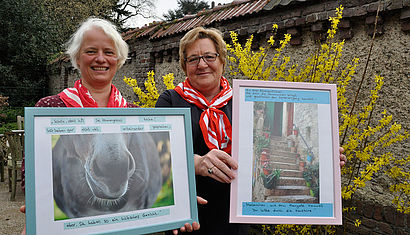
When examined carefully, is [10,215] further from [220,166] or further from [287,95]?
[287,95]

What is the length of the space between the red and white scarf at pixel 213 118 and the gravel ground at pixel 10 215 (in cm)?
406

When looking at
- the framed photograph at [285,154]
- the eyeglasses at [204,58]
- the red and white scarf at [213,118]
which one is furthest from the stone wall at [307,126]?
the eyeglasses at [204,58]

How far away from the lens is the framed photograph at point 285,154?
153 cm

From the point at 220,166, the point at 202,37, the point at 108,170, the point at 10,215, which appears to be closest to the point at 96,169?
the point at 108,170

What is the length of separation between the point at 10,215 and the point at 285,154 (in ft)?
17.5

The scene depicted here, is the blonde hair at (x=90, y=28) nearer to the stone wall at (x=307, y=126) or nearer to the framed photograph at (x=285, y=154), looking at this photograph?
the framed photograph at (x=285, y=154)

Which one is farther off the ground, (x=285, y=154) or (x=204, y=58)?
(x=204, y=58)

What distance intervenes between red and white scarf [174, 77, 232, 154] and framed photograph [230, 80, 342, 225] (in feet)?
1.18

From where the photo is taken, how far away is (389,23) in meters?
2.97

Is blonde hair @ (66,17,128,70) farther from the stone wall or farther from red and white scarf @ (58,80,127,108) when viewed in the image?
the stone wall

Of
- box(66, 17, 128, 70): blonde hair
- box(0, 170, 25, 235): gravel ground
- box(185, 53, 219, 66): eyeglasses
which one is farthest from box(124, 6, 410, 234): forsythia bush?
box(0, 170, 25, 235): gravel ground

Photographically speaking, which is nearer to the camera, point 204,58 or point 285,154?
point 285,154

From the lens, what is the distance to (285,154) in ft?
5.18

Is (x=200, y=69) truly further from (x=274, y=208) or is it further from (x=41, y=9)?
(x=41, y=9)
